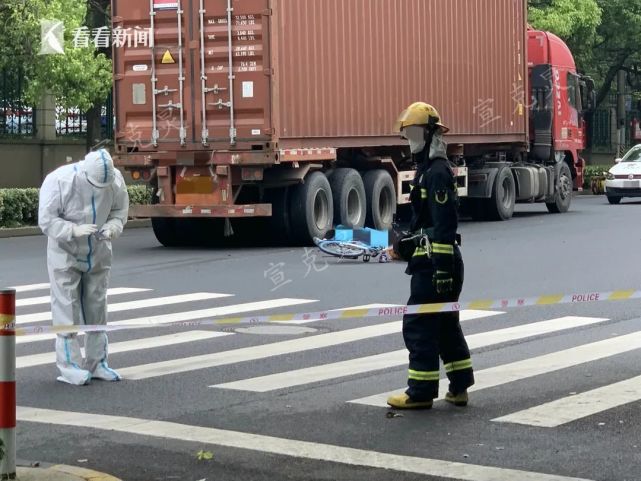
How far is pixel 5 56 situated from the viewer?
26.8m

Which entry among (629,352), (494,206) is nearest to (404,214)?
(494,206)

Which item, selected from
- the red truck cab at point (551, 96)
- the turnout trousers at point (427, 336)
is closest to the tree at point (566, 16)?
the red truck cab at point (551, 96)

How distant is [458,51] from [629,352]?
15155 mm

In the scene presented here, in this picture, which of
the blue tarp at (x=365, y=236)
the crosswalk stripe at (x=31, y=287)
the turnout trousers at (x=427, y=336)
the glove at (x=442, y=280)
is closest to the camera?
the glove at (x=442, y=280)

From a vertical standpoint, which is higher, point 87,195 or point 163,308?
point 87,195

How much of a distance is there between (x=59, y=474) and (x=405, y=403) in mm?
2487

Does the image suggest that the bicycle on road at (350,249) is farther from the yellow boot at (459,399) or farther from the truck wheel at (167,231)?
the yellow boot at (459,399)

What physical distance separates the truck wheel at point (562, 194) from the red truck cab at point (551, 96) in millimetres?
480

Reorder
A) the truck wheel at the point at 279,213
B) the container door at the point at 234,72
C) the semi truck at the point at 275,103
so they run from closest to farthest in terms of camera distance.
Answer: the container door at the point at 234,72 < the semi truck at the point at 275,103 < the truck wheel at the point at 279,213

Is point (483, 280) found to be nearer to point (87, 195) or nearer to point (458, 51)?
point (87, 195)

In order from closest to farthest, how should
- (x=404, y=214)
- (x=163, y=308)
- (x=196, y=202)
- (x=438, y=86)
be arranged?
(x=163, y=308), (x=196, y=202), (x=438, y=86), (x=404, y=214)

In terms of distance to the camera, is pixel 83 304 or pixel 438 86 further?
pixel 438 86

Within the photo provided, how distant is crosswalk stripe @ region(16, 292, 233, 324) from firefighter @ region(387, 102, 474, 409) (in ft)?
17.2

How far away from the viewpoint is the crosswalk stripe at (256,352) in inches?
384
